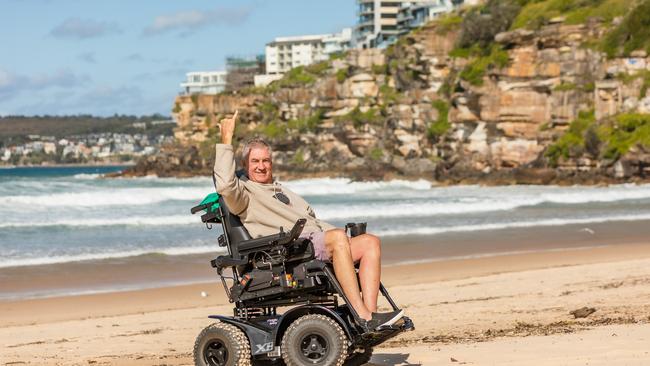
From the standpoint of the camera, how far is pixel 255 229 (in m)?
5.70

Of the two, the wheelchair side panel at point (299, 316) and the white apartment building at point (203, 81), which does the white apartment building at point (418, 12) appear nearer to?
the white apartment building at point (203, 81)

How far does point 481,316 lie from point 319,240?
11.6 feet

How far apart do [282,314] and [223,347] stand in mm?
392

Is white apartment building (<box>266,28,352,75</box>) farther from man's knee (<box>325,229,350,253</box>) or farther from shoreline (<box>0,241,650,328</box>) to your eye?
man's knee (<box>325,229,350,253</box>)

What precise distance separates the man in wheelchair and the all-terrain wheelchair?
5 cm

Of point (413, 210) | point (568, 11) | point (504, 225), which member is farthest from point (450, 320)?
point (568, 11)

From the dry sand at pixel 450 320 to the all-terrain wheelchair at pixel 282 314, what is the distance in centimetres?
77

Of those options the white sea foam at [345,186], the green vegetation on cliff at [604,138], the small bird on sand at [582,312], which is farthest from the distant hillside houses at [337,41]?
the small bird on sand at [582,312]

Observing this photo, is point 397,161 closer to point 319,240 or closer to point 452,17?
point 452,17

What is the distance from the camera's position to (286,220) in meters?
5.77

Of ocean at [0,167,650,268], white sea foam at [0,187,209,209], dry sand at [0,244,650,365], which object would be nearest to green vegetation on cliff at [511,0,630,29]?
ocean at [0,167,650,268]

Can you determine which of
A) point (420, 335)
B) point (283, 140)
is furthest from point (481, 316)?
point (283, 140)

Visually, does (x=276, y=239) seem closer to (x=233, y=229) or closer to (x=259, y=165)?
(x=233, y=229)

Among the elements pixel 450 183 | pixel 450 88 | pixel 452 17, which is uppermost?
pixel 452 17
